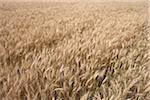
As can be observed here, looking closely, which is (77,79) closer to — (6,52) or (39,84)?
(39,84)

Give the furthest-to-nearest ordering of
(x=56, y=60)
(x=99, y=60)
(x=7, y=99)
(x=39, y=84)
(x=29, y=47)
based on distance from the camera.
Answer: (x=29, y=47) → (x=99, y=60) → (x=56, y=60) → (x=39, y=84) → (x=7, y=99)

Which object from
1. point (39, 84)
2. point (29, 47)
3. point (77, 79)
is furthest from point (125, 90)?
point (29, 47)

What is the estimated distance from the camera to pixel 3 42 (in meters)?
1.53

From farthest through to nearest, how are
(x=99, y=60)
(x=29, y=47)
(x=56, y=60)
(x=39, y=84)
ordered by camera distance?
1. (x=29, y=47)
2. (x=99, y=60)
3. (x=56, y=60)
4. (x=39, y=84)

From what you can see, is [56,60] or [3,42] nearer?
[56,60]

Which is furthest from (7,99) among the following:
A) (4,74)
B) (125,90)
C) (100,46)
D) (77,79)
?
(100,46)

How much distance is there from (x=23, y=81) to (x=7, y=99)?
115 mm

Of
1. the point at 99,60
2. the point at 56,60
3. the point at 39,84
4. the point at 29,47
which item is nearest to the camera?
the point at 39,84

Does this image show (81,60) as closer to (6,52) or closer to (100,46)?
(100,46)

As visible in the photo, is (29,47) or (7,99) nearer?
(7,99)

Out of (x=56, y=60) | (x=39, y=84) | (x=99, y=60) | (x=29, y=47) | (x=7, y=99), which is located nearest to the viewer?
(x=7, y=99)

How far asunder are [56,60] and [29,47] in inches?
13.9

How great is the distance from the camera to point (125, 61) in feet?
4.53

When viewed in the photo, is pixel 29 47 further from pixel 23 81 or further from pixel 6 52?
pixel 23 81
